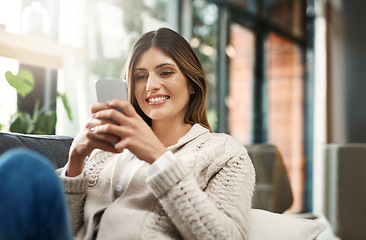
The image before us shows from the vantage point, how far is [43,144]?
1152mm

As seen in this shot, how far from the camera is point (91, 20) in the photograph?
91.0 inches

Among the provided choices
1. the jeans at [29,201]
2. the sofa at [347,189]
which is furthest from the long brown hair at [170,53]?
the sofa at [347,189]

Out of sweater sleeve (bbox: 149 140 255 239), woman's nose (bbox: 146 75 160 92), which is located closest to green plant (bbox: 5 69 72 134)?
woman's nose (bbox: 146 75 160 92)

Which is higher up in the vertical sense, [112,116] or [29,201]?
[112,116]

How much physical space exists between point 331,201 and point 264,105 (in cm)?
126

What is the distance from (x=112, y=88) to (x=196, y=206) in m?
0.34

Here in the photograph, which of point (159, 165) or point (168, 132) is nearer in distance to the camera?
point (159, 165)

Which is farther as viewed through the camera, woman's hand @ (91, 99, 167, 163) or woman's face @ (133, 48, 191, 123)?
woman's face @ (133, 48, 191, 123)

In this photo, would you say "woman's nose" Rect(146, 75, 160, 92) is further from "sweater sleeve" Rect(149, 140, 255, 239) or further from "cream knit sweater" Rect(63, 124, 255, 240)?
"sweater sleeve" Rect(149, 140, 255, 239)

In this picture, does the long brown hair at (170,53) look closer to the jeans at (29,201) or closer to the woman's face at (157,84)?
the woman's face at (157,84)

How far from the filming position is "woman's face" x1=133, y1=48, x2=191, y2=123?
1.17 m

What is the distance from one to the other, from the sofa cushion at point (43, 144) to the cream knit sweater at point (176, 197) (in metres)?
0.10

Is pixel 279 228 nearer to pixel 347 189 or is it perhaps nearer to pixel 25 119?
pixel 25 119

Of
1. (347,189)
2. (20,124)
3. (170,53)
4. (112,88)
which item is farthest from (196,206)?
(347,189)
